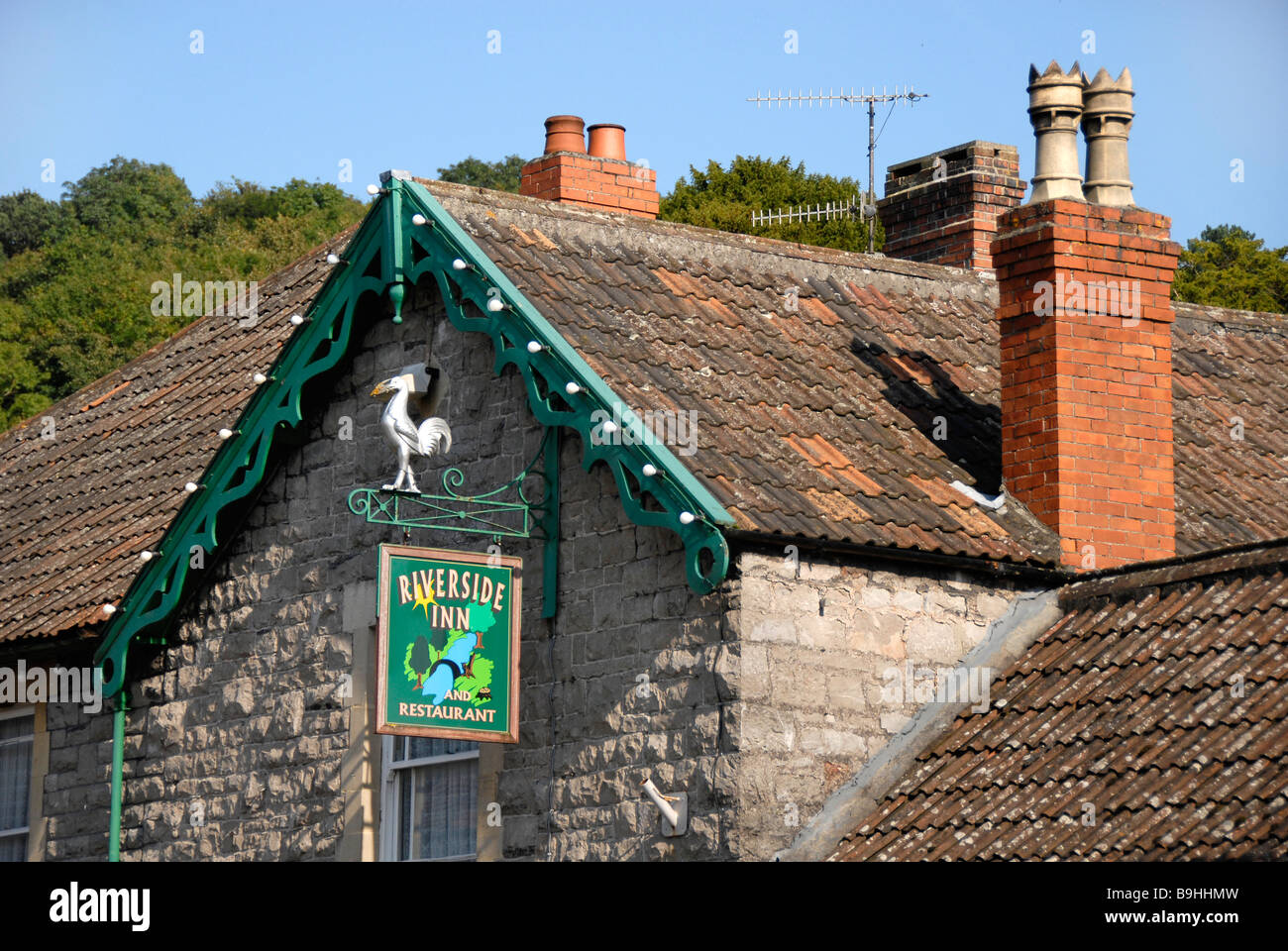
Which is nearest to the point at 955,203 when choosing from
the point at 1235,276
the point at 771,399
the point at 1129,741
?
the point at 771,399

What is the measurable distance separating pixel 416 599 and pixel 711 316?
341cm

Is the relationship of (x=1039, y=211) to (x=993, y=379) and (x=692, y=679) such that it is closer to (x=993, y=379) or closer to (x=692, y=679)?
(x=993, y=379)

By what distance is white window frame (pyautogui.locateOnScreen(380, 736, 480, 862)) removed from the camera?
529 inches

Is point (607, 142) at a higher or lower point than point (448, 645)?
higher

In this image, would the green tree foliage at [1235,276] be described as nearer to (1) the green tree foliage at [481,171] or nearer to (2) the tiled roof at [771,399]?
(2) the tiled roof at [771,399]

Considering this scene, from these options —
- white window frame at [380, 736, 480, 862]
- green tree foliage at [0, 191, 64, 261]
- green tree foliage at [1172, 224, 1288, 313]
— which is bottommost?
white window frame at [380, 736, 480, 862]

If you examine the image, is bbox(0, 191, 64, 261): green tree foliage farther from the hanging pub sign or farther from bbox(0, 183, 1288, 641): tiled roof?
the hanging pub sign

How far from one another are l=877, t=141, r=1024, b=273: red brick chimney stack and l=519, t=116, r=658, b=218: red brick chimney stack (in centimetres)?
302

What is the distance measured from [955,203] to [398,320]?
6674 mm

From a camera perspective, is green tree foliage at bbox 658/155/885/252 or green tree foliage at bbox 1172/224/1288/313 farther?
green tree foliage at bbox 658/155/885/252

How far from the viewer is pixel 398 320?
1405cm

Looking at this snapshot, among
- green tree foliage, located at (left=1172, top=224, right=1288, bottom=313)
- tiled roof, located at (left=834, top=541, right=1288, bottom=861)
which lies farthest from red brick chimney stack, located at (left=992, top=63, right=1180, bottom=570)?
green tree foliage, located at (left=1172, top=224, right=1288, bottom=313)

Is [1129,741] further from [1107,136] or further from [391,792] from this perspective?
[391,792]
